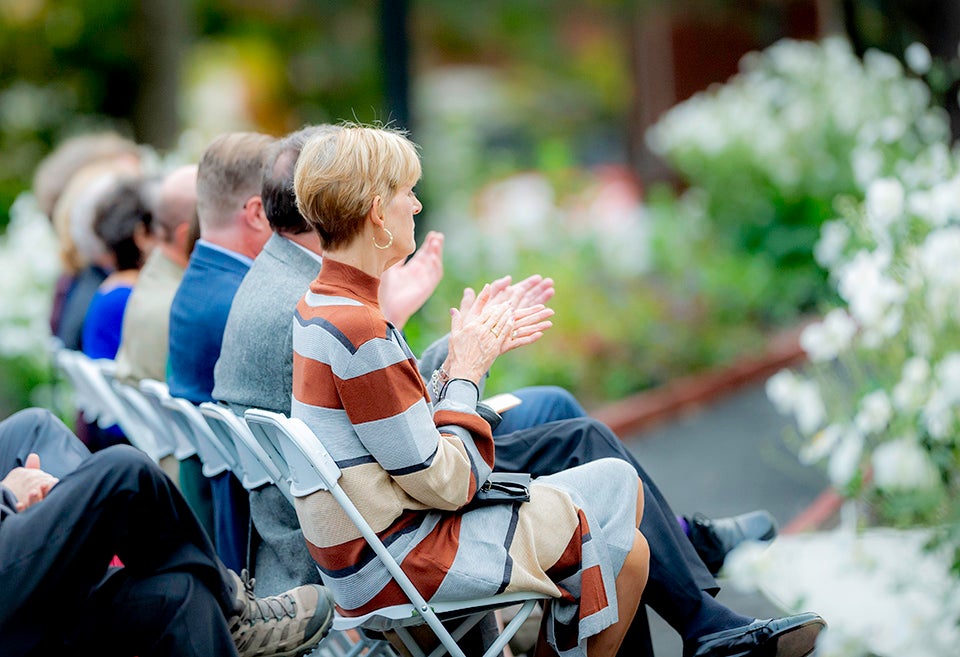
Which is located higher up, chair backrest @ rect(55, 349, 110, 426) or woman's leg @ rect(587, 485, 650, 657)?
chair backrest @ rect(55, 349, 110, 426)

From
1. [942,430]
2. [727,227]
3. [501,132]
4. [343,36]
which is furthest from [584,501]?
[343,36]

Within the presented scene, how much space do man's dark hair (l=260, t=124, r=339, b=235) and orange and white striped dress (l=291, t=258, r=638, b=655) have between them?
1.28ft

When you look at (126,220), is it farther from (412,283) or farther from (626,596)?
(626,596)

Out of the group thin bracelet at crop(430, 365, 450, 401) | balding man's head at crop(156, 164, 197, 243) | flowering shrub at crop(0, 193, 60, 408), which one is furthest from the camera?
flowering shrub at crop(0, 193, 60, 408)

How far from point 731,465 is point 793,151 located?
388cm

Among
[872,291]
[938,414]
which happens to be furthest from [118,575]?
[872,291]

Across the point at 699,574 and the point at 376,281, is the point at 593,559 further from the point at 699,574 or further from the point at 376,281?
the point at 376,281

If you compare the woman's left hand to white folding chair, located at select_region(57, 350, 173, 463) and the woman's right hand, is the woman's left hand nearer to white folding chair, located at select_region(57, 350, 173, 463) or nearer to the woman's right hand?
the woman's right hand

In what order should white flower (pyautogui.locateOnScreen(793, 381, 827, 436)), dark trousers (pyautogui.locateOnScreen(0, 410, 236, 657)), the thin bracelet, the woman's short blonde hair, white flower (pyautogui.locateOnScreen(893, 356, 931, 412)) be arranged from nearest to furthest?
dark trousers (pyautogui.locateOnScreen(0, 410, 236, 657))
the woman's short blonde hair
the thin bracelet
white flower (pyautogui.locateOnScreen(893, 356, 931, 412))
white flower (pyautogui.locateOnScreen(793, 381, 827, 436))

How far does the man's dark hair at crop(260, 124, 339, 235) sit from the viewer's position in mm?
2842

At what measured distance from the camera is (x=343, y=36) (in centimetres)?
1656

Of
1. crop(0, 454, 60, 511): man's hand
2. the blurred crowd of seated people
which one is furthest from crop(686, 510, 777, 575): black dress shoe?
crop(0, 454, 60, 511): man's hand

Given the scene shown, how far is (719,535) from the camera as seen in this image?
3.25 meters

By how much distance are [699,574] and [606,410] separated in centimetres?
377
